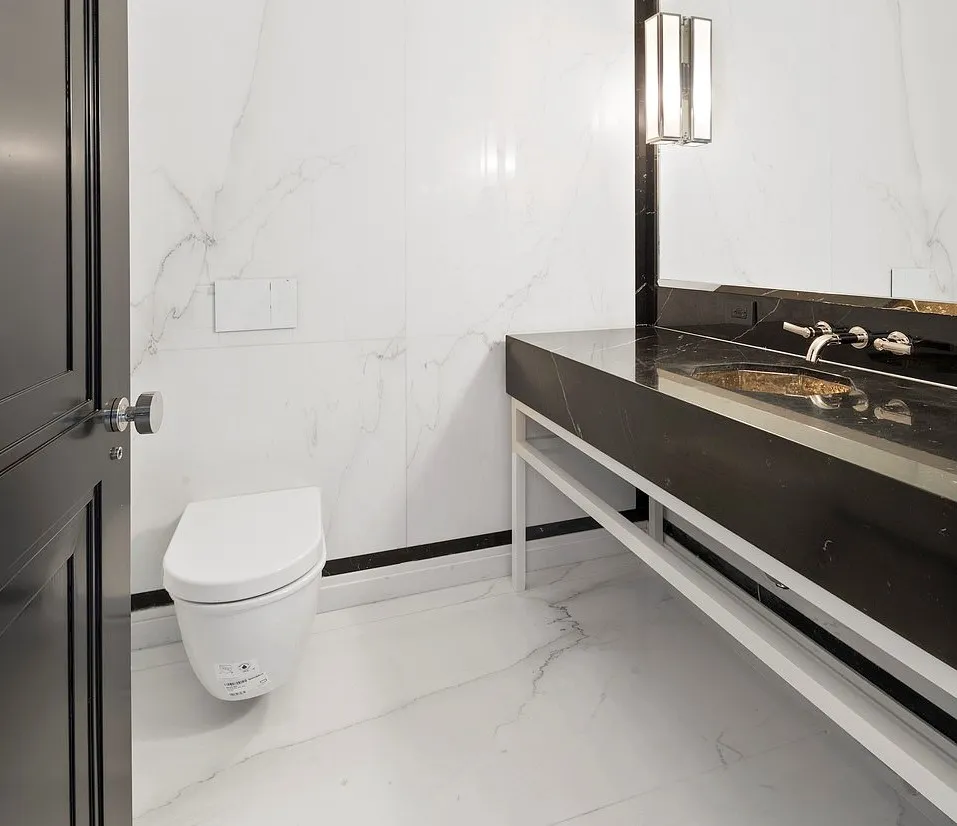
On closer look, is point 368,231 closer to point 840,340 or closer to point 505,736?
point 840,340

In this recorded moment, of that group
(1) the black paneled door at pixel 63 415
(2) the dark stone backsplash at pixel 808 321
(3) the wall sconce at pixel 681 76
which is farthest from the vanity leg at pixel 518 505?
(1) the black paneled door at pixel 63 415

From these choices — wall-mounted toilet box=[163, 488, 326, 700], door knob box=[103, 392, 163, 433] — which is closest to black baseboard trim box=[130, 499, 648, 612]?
wall-mounted toilet box=[163, 488, 326, 700]

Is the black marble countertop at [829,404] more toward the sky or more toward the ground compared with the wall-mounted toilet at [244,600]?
more toward the sky

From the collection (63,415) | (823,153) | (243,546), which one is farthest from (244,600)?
(823,153)

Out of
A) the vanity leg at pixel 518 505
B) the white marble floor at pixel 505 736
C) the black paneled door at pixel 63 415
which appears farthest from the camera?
the vanity leg at pixel 518 505

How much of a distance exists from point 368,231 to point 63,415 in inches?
55.5

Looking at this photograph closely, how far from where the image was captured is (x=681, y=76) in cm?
211

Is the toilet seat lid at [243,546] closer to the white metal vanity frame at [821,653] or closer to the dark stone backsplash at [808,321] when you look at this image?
the white metal vanity frame at [821,653]

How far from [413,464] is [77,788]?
1.46 meters

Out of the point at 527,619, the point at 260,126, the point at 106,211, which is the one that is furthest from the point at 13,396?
the point at 527,619

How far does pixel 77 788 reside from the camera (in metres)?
0.75

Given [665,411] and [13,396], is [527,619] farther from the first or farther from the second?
[13,396]

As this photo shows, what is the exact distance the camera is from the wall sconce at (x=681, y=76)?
206 centimetres

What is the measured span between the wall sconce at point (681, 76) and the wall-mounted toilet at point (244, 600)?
5.29 ft
